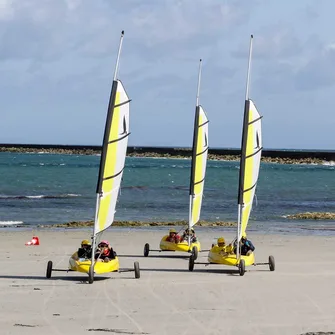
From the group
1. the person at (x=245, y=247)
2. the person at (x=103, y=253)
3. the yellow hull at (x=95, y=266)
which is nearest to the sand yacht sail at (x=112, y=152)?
the yellow hull at (x=95, y=266)

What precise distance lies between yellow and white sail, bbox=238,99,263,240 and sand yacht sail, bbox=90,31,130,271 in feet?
9.50

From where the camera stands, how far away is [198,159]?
81.4ft

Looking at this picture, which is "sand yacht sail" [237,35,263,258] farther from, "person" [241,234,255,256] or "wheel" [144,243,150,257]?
"wheel" [144,243,150,257]

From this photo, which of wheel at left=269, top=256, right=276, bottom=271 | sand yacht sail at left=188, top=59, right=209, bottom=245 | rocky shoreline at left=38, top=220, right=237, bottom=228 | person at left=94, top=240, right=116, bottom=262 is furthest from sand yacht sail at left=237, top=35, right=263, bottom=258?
rocky shoreline at left=38, top=220, right=237, bottom=228

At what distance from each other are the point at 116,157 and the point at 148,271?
321 centimetres

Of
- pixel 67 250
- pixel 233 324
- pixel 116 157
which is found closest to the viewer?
pixel 233 324

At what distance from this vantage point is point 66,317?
44.7ft

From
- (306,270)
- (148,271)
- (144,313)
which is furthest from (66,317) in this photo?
(306,270)

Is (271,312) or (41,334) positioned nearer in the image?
(41,334)

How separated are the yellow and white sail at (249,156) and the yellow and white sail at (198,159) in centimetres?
435

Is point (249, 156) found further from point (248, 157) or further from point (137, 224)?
point (137, 224)

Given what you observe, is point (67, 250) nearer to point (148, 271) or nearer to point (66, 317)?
point (148, 271)

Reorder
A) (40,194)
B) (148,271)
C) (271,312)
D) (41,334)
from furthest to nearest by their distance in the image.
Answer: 1. (40,194)
2. (148,271)
3. (271,312)
4. (41,334)

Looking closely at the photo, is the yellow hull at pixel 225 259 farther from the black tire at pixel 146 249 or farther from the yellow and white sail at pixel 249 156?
the black tire at pixel 146 249
